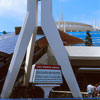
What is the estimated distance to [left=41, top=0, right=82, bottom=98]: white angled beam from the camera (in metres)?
12.7

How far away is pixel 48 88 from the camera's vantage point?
1140cm

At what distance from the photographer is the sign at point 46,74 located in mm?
10914

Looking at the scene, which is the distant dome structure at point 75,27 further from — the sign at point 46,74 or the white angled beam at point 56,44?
the sign at point 46,74

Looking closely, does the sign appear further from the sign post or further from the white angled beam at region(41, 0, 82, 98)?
the white angled beam at region(41, 0, 82, 98)

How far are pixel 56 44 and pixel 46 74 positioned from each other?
2.67 metres

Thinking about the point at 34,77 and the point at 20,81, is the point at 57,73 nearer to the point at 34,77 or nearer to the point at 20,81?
the point at 34,77

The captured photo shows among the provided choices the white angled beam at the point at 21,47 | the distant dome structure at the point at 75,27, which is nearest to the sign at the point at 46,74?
the white angled beam at the point at 21,47

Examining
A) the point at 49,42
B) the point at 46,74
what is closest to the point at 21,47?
the point at 49,42

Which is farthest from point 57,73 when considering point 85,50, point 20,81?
point 85,50

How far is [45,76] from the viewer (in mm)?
11117

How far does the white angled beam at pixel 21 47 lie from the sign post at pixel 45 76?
1872 millimetres

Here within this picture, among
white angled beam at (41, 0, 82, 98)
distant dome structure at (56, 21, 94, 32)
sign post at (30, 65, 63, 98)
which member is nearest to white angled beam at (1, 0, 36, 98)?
white angled beam at (41, 0, 82, 98)

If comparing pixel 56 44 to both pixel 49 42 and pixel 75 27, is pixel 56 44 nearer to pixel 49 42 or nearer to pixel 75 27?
pixel 49 42

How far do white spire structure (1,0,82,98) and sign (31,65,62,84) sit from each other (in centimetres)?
161
